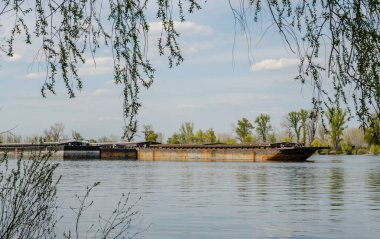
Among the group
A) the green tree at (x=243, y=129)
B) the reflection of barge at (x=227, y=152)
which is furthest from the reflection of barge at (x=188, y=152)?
the green tree at (x=243, y=129)

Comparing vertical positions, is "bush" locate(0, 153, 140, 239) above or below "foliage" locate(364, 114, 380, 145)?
below

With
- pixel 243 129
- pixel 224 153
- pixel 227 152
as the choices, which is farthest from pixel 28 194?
pixel 243 129

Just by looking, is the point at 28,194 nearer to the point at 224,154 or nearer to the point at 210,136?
the point at 224,154

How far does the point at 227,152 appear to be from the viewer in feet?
283

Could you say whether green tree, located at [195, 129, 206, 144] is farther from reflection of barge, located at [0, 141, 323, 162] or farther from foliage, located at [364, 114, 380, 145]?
foliage, located at [364, 114, 380, 145]

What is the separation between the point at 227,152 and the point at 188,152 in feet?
27.9

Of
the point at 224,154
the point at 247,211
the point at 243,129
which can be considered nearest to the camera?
the point at 247,211

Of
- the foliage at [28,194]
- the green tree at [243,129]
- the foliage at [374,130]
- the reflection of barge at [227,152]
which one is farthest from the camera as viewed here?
the green tree at [243,129]

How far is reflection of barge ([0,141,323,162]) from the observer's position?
8069 centimetres

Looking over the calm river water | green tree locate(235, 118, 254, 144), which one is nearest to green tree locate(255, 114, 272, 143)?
green tree locate(235, 118, 254, 144)

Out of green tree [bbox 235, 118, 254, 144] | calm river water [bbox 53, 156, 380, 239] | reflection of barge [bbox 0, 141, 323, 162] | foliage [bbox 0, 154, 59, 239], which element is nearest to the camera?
foliage [bbox 0, 154, 59, 239]

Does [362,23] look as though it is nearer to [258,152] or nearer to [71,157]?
[258,152]

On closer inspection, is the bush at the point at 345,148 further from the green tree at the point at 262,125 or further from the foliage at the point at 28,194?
the foliage at the point at 28,194

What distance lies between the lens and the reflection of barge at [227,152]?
80.2 m
